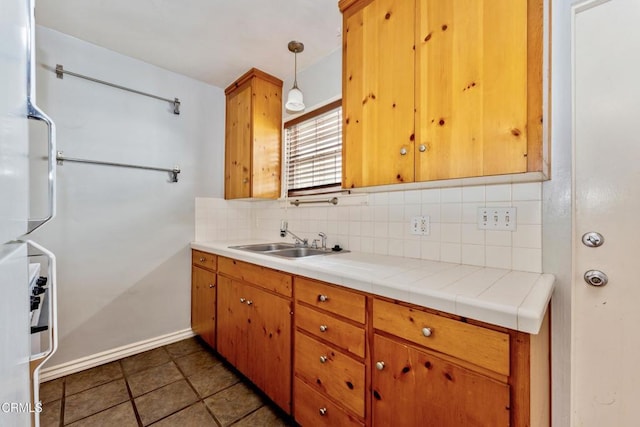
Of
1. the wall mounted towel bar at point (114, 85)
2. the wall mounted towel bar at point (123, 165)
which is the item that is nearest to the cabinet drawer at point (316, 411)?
the wall mounted towel bar at point (123, 165)

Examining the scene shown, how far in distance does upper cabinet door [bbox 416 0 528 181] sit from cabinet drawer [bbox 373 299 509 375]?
0.60m

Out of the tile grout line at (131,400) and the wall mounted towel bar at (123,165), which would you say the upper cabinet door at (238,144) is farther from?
the tile grout line at (131,400)

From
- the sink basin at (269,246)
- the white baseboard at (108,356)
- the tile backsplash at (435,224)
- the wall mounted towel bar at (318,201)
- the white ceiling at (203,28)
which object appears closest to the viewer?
the tile backsplash at (435,224)

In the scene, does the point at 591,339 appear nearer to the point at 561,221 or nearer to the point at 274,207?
the point at 561,221

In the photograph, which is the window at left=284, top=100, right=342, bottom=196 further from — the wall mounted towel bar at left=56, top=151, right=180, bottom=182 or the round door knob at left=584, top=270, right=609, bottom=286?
the round door knob at left=584, top=270, right=609, bottom=286

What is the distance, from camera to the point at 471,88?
1103mm

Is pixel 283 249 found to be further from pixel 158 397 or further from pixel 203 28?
pixel 203 28

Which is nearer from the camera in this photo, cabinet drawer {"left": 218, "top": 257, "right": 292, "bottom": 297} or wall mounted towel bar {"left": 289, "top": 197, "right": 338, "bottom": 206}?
cabinet drawer {"left": 218, "top": 257, "right": 292, "bottom": 297}

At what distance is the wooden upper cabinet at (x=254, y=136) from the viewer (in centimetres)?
245

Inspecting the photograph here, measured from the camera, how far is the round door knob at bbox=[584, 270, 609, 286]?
1085 mm

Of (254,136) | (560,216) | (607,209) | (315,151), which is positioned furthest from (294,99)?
(607,209)

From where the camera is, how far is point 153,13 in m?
1.75

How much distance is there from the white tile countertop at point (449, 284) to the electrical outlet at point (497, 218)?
0.20 meters

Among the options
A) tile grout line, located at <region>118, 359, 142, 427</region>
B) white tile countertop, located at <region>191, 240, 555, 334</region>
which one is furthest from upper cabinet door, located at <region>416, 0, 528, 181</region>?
tile grout line, located at <region>118, 359, 142, 427</region>
